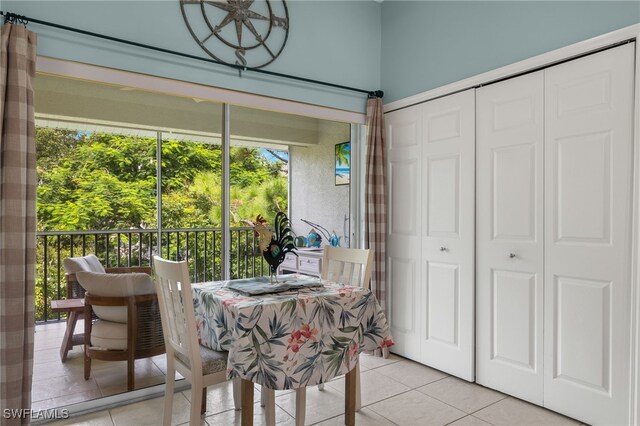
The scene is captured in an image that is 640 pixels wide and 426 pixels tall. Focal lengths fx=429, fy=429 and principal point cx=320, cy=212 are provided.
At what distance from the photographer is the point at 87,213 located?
2.61 m

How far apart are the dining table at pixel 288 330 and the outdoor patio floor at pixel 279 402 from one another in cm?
34

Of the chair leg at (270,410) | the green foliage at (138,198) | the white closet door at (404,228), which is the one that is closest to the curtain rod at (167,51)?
the white closet door at (404,228)

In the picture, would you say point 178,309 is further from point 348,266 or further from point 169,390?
point 348,266

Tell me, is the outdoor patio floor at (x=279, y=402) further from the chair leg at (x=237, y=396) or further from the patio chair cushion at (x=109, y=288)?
the patio chair cushion at (x=109, y=288)

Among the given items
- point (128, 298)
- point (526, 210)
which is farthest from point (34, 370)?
point (526, 210)

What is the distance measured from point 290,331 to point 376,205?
1809mm

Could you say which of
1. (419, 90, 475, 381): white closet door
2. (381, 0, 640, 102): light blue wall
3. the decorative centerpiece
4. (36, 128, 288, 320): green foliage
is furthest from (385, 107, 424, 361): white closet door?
the decorative centerpiece

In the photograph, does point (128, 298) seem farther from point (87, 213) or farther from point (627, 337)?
point (627, 337)

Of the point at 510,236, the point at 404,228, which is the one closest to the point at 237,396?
the point at 404,228

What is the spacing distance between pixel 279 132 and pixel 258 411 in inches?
77.5

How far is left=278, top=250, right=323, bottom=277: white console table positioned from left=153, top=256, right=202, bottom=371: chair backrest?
144 centimetres

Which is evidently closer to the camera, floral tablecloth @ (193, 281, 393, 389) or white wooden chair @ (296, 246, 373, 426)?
floral tablecloth @ (193, 281, 393, 389)

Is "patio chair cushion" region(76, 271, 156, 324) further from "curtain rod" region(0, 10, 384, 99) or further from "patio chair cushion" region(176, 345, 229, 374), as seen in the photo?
"curtain rod" region(0, 10, 384, 99)

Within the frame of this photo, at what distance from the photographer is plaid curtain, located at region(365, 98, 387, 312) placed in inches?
141
